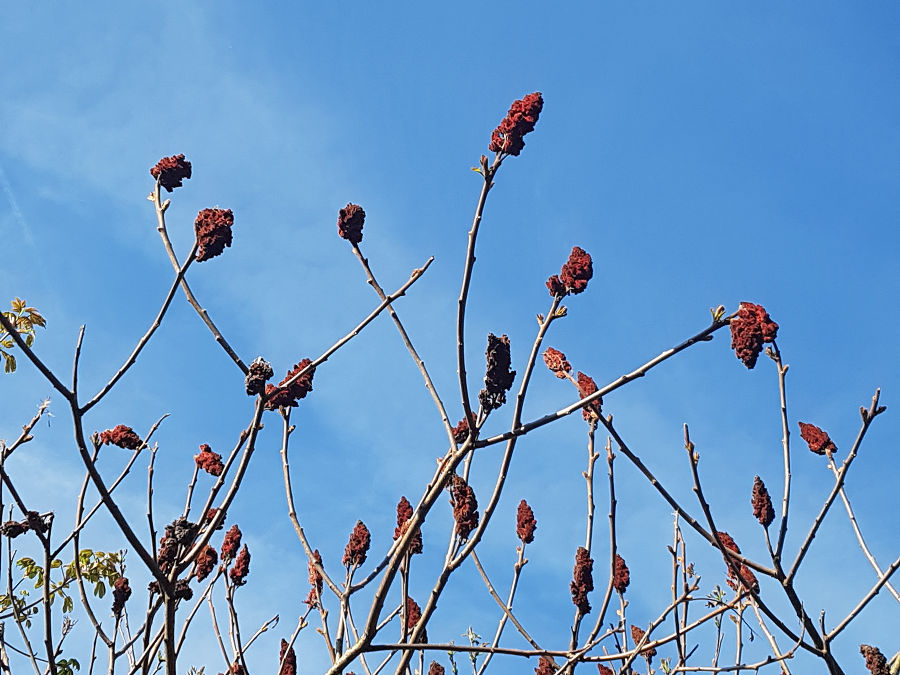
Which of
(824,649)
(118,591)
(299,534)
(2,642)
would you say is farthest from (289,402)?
(824,649)

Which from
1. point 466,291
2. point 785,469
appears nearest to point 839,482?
point 785,469

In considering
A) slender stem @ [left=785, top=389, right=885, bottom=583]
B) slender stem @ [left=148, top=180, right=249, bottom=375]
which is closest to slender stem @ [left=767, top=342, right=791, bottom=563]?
slender stem @ [left=785, top=389, right=885, bottom=583]

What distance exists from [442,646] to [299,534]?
1100 mm

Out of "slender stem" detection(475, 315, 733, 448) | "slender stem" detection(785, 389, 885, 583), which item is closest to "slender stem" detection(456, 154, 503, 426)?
"slender stem" detection(475, 315, 733, 448)

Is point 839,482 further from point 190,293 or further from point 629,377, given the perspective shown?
point 190,293

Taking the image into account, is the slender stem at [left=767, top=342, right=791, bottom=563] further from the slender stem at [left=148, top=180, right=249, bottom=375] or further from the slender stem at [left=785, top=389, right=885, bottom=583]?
the slender stem at [left=148, top=180, right=249, bottom=375]

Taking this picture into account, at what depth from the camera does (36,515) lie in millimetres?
3391

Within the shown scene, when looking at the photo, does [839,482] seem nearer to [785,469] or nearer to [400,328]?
[785,469]

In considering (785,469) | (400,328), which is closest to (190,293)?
(400,328)

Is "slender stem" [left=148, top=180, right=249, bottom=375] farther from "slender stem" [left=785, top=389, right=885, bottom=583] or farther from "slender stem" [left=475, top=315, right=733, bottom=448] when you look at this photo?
"slender stem" [left=785, top=389, right=885, bottom=583]

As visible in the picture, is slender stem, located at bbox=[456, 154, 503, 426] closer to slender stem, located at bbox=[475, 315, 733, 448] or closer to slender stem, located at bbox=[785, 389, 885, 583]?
slender stem, located at bbox=[475, 315, 733, 448]

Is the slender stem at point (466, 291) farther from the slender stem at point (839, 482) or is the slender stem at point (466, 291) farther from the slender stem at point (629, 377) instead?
the slender stem at point (839, 482)

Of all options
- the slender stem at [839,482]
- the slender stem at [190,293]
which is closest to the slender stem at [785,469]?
the slender stem at [839,482]

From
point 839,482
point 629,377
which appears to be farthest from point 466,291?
point 839,482
